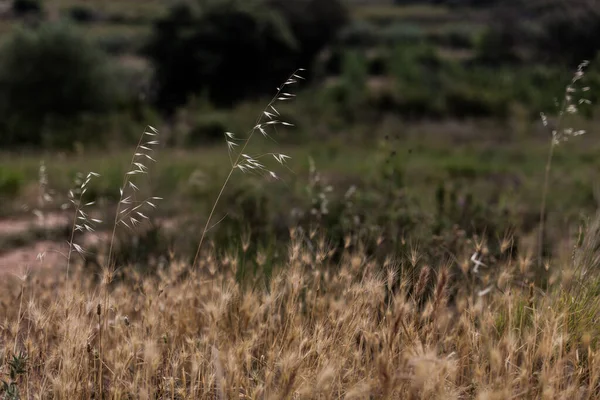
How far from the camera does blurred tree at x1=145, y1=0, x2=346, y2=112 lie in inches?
887

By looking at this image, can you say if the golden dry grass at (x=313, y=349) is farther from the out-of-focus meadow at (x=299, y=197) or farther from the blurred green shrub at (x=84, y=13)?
the blurred green shrub at (x=84, y=13)

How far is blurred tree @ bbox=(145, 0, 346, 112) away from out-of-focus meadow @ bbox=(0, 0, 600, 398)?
2.4 inches

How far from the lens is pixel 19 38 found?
18844 mm

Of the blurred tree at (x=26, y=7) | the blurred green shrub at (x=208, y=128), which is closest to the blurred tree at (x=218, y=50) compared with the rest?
the blurred green shrub at (x=208, y=128)

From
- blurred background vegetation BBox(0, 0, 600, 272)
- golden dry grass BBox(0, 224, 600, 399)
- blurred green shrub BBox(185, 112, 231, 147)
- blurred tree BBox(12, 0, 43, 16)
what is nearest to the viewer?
golden dry grass BBox(0, 224, 600, 399)

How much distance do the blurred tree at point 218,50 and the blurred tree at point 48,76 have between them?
10.9 ft

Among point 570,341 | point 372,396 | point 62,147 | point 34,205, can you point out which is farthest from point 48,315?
point 62,147

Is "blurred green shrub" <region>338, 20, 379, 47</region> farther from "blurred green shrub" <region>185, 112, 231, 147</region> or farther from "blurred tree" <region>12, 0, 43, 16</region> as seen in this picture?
"blurred green shrub" <region>185, 112, 231, 147</region>

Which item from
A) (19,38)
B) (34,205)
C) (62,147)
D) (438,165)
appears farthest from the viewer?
(19,38)

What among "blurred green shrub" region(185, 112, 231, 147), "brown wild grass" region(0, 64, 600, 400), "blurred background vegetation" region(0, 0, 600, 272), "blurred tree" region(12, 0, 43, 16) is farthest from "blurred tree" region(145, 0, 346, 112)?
"blurred tree" region(12, 0, 43, 16)

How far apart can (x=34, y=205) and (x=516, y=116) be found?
14.1m

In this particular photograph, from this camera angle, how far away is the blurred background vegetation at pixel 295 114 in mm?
8805

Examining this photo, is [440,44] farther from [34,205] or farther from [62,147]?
[34,205]

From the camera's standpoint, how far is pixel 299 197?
8.36 metres
